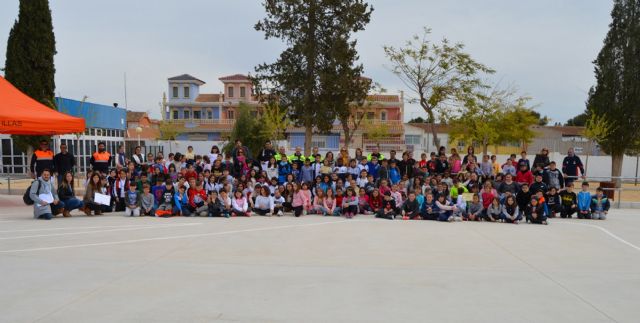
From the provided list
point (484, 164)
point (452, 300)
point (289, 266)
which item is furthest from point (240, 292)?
point (484, 164)

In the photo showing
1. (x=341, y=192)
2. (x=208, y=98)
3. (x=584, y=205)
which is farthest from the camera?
(x=208, y=98)

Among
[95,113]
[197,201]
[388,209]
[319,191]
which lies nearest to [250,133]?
[95,113]

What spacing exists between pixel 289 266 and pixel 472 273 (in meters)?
2.53

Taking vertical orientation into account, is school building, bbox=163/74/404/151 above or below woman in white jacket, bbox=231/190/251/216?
above

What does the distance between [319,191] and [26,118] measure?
891cm

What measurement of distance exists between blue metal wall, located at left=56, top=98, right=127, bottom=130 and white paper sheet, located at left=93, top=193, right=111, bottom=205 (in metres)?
18.6

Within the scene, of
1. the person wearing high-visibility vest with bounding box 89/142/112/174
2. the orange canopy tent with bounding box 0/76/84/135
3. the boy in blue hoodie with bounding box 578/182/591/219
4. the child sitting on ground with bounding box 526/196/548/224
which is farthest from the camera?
the person wearing high-visibility vest with bounding box 89/142/112/174

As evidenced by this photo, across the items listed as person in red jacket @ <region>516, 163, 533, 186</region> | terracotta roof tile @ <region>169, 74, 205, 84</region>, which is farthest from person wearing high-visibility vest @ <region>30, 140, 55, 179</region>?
terracotta roof tile @ <region>169, 74, 205, 84</region>

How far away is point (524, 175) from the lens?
1514 centimetres

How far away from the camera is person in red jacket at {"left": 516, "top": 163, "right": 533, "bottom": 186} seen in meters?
15.0

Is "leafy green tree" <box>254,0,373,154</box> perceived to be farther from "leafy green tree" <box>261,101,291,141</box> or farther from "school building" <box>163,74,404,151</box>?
"school building" <box>163,74,404,151</box>

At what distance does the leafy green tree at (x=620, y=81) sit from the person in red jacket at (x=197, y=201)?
86.3 feet

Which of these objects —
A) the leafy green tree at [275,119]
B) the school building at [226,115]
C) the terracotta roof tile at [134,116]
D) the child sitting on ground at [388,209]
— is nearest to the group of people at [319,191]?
the child sitting on ground at [388,209]

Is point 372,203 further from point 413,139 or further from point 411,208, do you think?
point 413,139
